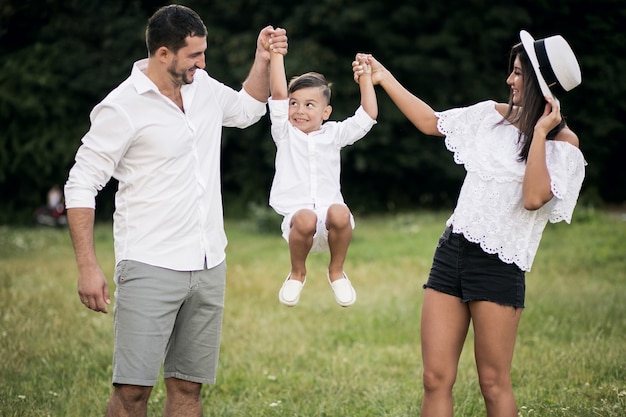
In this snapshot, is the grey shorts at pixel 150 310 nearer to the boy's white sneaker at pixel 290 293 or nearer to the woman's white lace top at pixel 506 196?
the boy's white sneaker at pixel 290 293

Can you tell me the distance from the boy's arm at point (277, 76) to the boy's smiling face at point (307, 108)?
0.44 feet

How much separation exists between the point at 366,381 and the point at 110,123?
11.1 feet

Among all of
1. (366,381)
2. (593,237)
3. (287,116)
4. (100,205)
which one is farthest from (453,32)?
(287,116)

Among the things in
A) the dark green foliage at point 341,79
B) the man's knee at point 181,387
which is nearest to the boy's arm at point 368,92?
the man's knee at point 181,387

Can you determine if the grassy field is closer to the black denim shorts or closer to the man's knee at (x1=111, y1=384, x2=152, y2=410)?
the black denim shorts

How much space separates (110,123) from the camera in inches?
147

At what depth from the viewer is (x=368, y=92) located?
4.39 m

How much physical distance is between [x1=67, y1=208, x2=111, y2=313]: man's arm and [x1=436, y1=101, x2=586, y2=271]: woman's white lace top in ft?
5.66

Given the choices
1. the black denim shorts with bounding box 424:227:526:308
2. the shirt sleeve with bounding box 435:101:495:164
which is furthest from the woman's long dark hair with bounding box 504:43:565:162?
the black denim shorts with bounding box 424:227:526:308

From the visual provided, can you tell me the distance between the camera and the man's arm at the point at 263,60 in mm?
4281

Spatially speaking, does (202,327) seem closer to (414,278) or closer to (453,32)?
(414,278)

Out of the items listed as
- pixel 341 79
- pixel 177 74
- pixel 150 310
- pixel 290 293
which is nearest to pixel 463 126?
pixel 290 293

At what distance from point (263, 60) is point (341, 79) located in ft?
51.5

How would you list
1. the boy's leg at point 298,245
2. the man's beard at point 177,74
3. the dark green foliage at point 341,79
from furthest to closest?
the dark green foliage at point 341,79, the boy's leg at point 298,245, the man's beard at point 177,74
